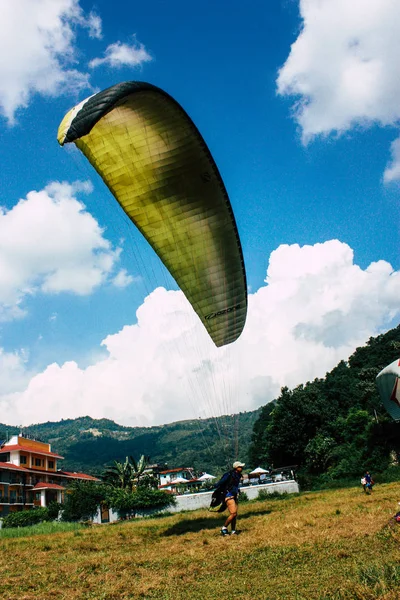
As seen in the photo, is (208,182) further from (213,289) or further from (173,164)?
(213,289)

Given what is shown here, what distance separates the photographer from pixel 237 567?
5867 millimetres

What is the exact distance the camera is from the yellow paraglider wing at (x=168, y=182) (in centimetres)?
858

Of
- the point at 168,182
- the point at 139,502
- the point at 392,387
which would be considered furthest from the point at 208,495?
the point at 168,182

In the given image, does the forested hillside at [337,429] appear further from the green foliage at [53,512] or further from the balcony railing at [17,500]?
the balcony railing at [17,500]

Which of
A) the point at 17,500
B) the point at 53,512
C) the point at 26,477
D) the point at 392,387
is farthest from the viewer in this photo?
the point at 26,477

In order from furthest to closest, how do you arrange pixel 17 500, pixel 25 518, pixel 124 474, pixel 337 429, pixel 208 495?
pixel 337 429, pixel 17 500, pixel 124 474, pixel 25 518, pixel 208 495

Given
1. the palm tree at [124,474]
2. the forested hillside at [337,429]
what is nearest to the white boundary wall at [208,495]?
the forested hillside at [337,429]

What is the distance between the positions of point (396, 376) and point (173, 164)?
17.0m

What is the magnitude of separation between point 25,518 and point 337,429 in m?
34.2

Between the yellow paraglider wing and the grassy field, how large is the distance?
5.97 m

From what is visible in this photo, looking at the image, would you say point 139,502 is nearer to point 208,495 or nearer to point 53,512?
point 208,495

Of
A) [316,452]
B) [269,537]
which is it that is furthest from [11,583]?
[316,452]

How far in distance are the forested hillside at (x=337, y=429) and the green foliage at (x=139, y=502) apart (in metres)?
11.3

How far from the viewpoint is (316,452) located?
45375 mm
